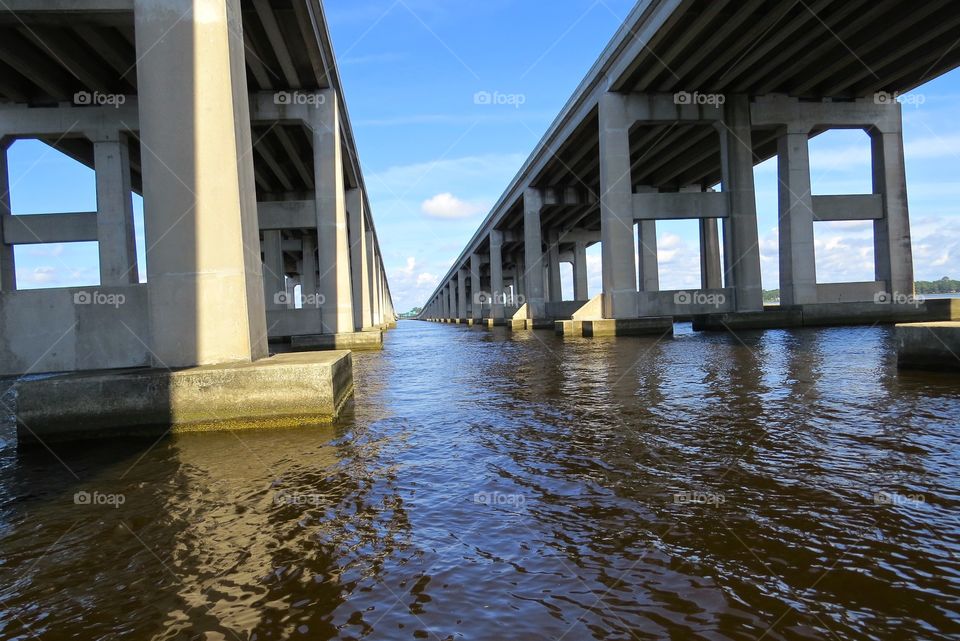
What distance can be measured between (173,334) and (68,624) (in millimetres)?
5518

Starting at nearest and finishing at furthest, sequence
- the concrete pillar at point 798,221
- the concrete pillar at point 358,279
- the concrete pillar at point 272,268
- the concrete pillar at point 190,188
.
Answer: the concrete pillar at point 190,188, the concrete pillar at point 798,221, the concrete pillar at point 358,279, the concrete pillar at point 272,268

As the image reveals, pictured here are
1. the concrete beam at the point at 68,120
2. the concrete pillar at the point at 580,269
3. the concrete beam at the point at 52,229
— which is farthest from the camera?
the concrete pillar at the point at 580,269

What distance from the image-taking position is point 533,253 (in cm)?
4453

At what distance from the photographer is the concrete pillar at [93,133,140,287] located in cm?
2342

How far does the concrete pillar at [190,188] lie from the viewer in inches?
304

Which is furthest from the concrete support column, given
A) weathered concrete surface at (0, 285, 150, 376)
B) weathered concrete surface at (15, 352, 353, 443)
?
weathered concrete surface at (15, 352, 353, 443)

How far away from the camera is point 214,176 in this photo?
7.89 meters

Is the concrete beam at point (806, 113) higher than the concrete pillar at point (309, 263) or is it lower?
higher
